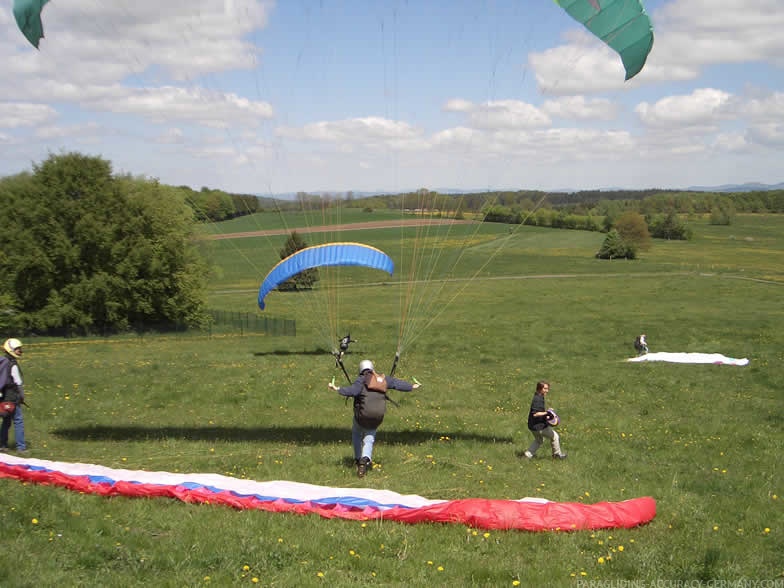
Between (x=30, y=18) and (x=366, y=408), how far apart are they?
762cm

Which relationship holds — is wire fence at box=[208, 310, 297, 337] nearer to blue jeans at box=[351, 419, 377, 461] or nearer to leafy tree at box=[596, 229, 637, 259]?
blue jeans at box=[351, 419, 377, 461]

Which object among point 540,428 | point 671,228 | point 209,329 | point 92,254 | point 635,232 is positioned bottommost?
point 209,329

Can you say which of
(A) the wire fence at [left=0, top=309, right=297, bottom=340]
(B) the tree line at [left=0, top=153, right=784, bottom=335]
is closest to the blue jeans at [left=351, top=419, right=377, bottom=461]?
(B) the tree line at [left=0, top=153, right=784, bottom=335]

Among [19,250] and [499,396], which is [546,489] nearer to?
[499,396]

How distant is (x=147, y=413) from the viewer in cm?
1517

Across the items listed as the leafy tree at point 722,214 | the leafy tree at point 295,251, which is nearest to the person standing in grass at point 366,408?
the leafy tree at point 295,251

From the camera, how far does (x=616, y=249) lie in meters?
88.2

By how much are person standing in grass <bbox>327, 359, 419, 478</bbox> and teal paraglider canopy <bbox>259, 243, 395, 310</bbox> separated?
483 inches

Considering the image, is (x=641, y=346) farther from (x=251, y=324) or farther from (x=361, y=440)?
(x=251, y=324)

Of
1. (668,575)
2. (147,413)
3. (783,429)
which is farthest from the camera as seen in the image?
(147,413)

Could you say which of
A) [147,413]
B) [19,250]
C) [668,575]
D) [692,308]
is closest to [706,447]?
[668,575]

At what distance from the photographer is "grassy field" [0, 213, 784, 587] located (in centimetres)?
642

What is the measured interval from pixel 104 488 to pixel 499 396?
36.1 feet

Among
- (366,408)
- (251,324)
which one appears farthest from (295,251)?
(366,408)
